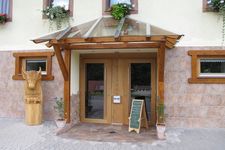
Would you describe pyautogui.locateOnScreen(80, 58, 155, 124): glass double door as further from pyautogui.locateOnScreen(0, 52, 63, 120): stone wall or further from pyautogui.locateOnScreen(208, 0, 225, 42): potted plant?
pyautogui.locateOnScreen(208, 0, 225, 42): potted plant

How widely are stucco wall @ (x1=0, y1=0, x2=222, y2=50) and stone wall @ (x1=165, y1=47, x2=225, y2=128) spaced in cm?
42

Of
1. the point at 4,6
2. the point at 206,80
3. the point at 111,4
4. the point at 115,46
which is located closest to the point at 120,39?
the point at 115,46

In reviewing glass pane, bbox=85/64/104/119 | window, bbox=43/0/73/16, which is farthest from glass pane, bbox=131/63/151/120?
window, bbox=43/0/73/16

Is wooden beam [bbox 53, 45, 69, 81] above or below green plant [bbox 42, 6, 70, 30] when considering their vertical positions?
below

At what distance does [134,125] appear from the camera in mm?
7531

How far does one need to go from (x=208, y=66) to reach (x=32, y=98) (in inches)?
207

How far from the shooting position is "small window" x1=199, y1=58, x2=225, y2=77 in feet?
25.5

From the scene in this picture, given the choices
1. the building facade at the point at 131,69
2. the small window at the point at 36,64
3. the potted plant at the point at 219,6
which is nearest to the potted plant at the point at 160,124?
the building facade at the point at 131,69

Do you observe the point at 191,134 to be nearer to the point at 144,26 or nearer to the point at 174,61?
the point at 174,61

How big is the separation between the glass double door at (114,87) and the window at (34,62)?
42.0 inches

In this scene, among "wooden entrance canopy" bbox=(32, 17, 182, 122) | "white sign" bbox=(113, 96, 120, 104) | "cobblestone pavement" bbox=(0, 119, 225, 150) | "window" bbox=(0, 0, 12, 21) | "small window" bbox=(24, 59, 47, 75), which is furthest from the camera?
"window" bbox=(0, 0, 12, 21)

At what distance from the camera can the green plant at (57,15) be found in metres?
8.38

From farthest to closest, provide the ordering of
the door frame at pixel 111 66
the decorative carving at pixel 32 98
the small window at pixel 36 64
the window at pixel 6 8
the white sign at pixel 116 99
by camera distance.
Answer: the window at pixel 6 8 → the small window at pixel 36 64 → the white sign at pixel 116 99 → the door frame at pixel 111 66 → the decorative carving at pixel 32 98

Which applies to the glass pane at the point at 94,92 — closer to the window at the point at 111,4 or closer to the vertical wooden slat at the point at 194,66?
the window at the point at 111,4
